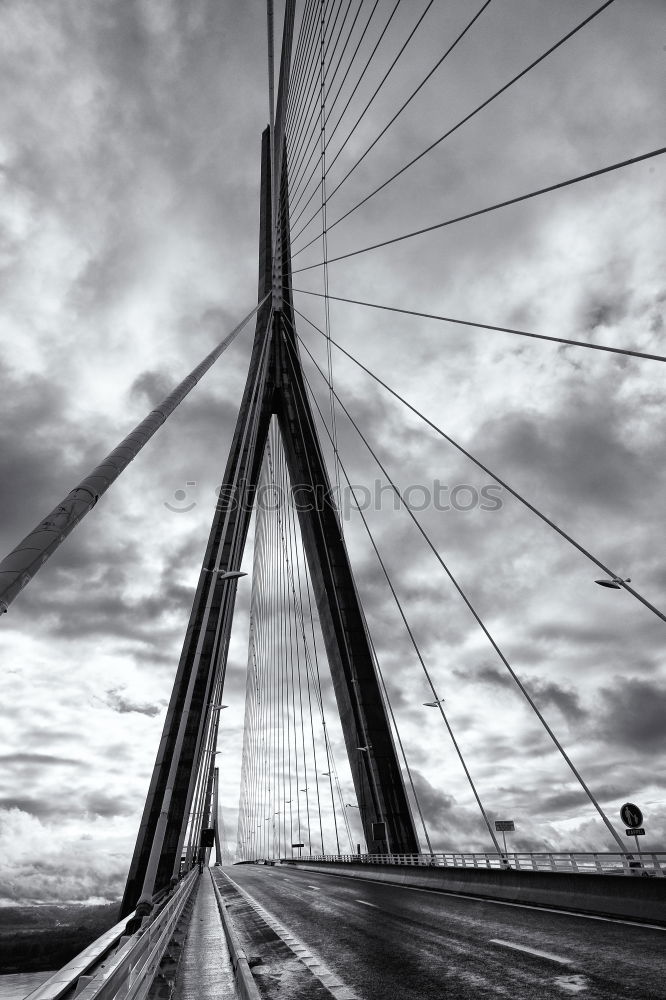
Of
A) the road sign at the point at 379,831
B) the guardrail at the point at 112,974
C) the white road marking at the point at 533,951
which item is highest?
the road sign at the point at 379,831

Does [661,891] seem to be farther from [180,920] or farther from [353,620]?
[353,620]

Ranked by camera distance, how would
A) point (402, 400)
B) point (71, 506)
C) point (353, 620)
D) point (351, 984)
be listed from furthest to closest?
point (353, 620) < point (402, 400) < point (351, 984) < point (71, 506)

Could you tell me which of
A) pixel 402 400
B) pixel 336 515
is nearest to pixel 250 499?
pixel 336 515

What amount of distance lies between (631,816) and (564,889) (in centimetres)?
257

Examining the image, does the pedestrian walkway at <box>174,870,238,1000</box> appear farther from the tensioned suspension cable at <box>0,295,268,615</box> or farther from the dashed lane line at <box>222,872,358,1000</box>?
the tensioned suspension cable at <box>0,295,268,615</box>

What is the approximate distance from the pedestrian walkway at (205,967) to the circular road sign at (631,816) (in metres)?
9.28

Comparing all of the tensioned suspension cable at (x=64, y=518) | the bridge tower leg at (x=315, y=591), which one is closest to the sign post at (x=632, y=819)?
the tensioned suspension cable at (x=64, y=518)

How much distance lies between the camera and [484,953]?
29.0 feet

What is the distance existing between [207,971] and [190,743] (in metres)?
22.2

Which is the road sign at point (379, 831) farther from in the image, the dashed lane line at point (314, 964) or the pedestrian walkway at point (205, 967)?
the dashed lane line at point (314, 964)

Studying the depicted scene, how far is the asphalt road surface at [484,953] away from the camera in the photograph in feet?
22.4

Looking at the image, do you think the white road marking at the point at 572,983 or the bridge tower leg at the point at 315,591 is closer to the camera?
the white road marking at the point at 572,983

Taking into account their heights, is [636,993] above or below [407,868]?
below

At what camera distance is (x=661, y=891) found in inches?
439
